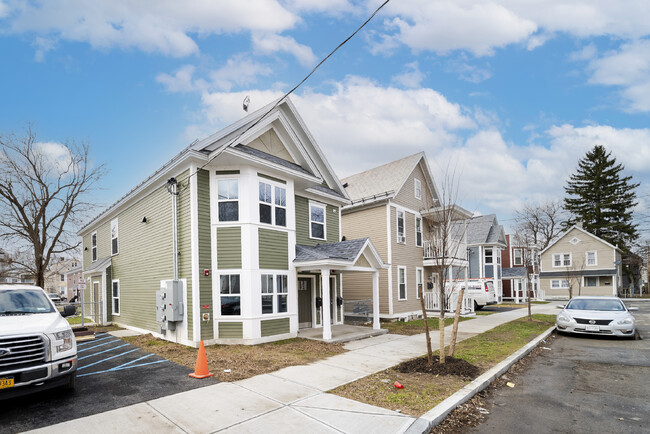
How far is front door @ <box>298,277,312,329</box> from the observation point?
1450cm

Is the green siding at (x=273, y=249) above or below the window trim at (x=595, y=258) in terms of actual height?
above

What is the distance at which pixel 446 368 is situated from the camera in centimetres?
756

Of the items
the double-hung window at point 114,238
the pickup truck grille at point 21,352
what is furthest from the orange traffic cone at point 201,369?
the double-hung window at point 114,238

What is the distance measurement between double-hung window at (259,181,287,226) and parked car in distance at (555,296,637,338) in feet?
34.3

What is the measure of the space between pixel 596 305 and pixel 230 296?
1301 centimetres

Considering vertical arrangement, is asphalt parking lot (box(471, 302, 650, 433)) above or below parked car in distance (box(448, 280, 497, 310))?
above

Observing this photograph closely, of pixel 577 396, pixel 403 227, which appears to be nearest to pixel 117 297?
pixel 403 227

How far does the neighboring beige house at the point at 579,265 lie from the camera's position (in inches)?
1453

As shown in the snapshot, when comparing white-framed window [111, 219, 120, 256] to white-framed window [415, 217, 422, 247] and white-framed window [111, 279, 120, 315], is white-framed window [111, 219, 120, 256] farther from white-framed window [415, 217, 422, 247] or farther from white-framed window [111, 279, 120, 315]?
white-framed window [415, 217, 422, 247]

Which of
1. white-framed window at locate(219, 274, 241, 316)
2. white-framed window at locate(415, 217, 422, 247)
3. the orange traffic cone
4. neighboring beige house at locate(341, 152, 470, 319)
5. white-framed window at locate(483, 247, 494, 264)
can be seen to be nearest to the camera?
the orange traffic cone

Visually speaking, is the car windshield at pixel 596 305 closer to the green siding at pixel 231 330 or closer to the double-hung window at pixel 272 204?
the double-hung window at pixel 272 204

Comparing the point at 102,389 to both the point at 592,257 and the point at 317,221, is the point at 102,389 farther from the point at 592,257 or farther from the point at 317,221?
the point at 592,257

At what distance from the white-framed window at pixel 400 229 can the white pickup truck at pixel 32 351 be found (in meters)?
15.3

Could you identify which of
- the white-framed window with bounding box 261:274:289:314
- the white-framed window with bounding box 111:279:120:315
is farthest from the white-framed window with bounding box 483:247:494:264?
the white-framed window with bounding box 111:279:120:315
